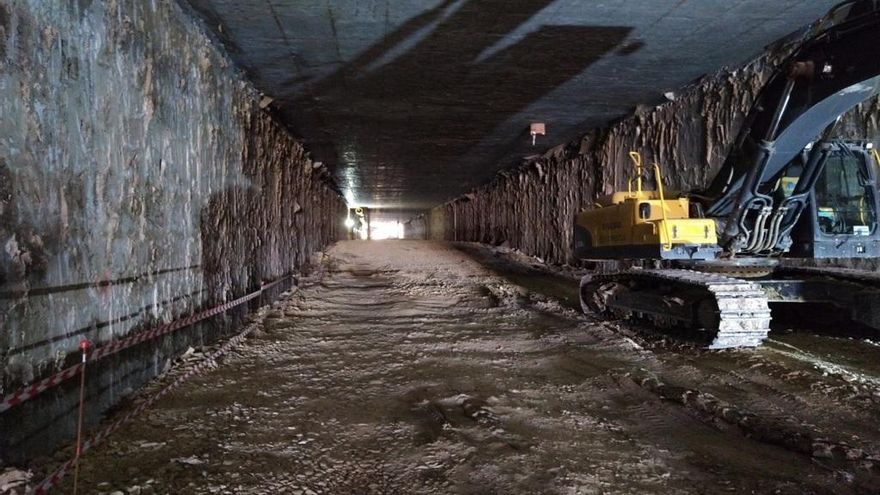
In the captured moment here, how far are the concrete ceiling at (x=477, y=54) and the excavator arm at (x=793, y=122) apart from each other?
54.3 inches

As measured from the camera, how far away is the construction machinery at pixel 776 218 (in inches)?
198

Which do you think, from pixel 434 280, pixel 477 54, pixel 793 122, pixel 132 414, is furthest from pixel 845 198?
pixel 132 414

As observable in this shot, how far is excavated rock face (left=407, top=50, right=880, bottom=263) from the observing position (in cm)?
797

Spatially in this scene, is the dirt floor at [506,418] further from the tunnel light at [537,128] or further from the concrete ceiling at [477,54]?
the tunnel light at [537,128]

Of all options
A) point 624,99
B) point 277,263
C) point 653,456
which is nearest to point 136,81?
point 653,456

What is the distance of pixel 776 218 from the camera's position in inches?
240

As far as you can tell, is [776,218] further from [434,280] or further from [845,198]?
[434,280]

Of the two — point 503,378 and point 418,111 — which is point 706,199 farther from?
point 418,111

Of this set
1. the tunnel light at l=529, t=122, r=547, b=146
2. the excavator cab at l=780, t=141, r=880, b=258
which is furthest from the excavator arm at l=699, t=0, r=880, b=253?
the tunnel light at l=529, t=122, r=547, b=146

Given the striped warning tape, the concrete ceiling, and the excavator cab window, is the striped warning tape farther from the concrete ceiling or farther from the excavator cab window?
the excavator cab window

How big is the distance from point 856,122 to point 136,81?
356 inches

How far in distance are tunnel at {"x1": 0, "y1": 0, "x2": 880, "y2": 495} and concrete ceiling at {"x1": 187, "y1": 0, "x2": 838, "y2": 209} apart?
0.06 metres

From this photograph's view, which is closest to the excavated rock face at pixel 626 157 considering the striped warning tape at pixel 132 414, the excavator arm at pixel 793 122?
the excavator arm at pixel 793 122

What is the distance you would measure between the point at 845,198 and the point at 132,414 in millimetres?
7927
